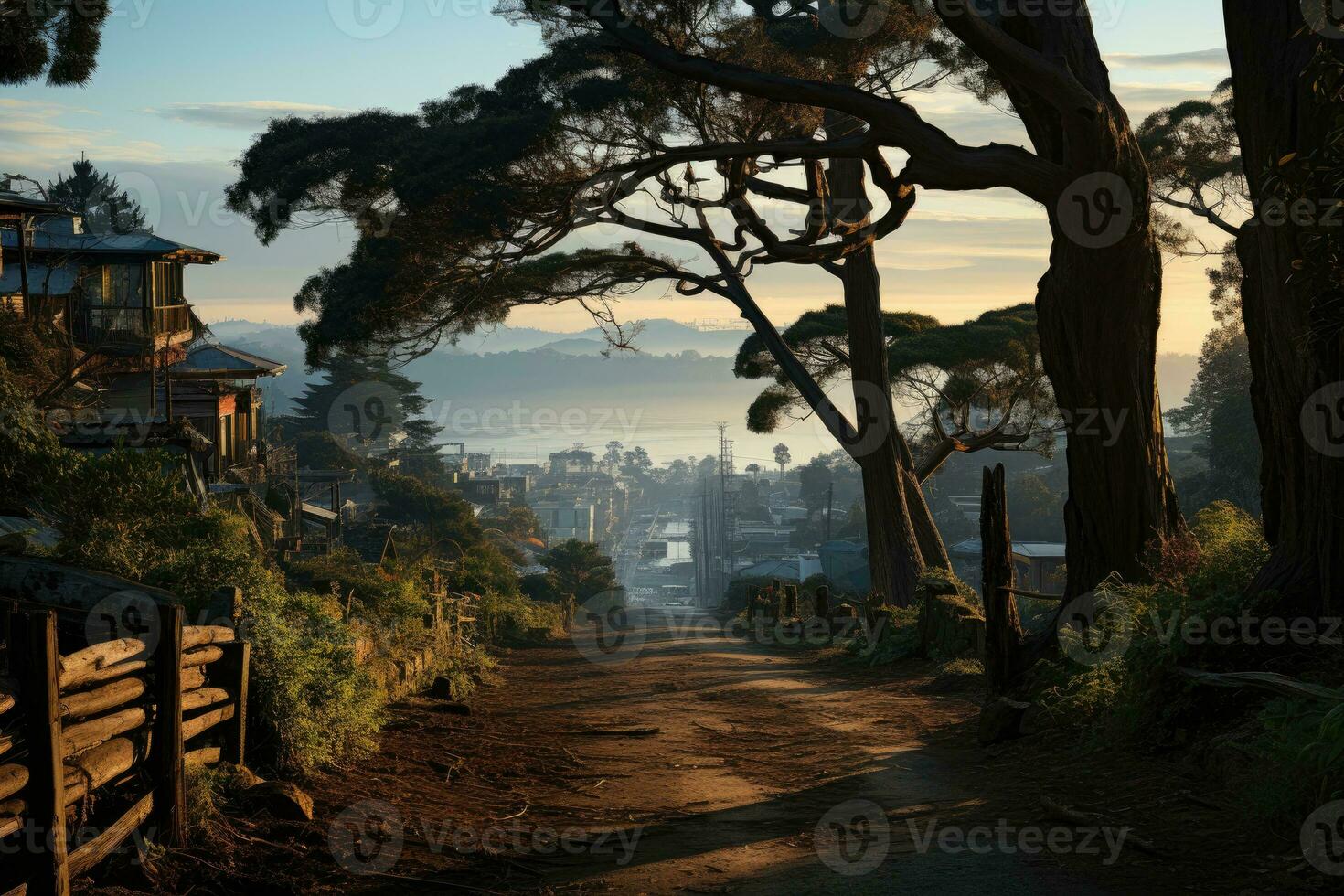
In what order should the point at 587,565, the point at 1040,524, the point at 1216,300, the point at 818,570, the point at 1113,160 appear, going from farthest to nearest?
the point at 818,570
the point at 1040,524
the point at 587,565
the point at 1216,300
the point at 1113,160

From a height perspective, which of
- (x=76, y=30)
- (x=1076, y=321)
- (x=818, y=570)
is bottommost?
(x=818, y=570)

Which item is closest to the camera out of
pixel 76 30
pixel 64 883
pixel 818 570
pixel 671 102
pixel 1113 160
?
pixel 64 883

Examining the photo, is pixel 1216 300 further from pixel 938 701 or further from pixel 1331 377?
pixel 1331 377

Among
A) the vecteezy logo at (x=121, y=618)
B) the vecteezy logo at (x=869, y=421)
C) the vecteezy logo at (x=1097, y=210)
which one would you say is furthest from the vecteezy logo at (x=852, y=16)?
the vecteezy logo at (x=121, y=618)

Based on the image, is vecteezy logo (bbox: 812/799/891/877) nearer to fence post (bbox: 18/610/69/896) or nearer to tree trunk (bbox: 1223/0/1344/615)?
tree trunk (bbox: 1223/0/1344/615)

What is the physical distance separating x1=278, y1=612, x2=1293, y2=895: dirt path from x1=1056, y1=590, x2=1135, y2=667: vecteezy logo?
781 mm

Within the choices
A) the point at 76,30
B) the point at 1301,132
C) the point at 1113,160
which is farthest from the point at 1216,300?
the point at 76,30

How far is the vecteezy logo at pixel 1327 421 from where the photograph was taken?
23.9 ft

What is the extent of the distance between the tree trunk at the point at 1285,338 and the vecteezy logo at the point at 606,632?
12.5 m

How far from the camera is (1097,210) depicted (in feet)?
33.1

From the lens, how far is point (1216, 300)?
104 ft

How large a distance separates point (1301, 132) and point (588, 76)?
8851 mm

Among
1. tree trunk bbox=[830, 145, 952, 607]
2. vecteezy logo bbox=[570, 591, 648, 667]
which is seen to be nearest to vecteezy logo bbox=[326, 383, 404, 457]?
vecteezy logo bbox=[570, 591, 648, 667]

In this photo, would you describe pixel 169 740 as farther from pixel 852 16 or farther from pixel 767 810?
pixel 852 16
